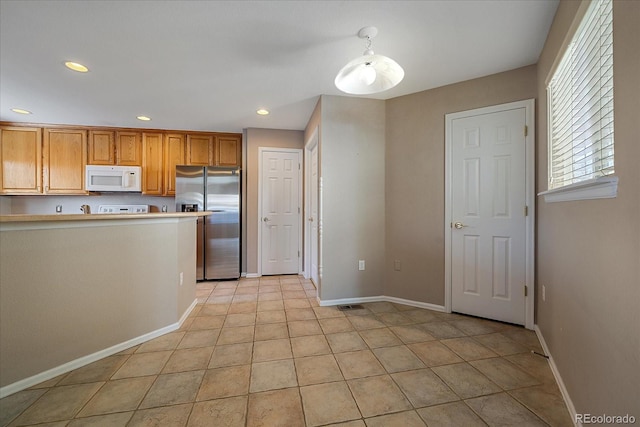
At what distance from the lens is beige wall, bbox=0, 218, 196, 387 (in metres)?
1.46

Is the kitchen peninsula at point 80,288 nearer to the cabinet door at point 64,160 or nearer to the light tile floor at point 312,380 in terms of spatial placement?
the light tile floor at point 312,380

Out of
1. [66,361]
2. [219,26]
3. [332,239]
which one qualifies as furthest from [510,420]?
[219,26]

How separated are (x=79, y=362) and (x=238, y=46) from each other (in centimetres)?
258

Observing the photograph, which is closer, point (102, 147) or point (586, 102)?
point (586, 102)

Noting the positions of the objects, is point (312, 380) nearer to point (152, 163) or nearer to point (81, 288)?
point (81, 288)

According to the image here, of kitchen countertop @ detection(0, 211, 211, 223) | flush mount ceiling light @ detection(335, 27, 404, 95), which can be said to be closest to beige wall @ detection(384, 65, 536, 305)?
flush mount ceiling light @ detection(335, 27, 404, 95)

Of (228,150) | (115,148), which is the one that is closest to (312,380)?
(228,150)

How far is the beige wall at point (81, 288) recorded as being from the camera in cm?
146

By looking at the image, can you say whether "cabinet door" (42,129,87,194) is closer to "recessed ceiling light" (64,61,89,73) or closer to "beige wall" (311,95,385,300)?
"recessed ceiling light" (64,61,89,73)

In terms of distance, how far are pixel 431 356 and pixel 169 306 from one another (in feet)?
7.26

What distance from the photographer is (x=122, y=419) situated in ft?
4.24

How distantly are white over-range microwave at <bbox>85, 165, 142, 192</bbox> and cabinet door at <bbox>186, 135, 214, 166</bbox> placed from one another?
804mm

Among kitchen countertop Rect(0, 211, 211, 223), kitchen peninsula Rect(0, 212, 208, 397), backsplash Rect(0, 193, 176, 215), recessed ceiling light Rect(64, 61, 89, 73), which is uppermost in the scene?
recessed ceiling light Rect(64, 61, 89, 73)

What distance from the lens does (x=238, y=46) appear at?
203 centimetres
